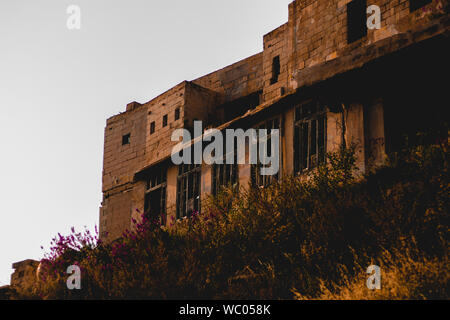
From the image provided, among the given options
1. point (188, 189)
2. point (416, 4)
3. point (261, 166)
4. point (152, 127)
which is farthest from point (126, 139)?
point (416, 4)

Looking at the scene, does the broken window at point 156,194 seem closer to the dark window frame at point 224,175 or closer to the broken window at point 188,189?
the broken window at point 188,189

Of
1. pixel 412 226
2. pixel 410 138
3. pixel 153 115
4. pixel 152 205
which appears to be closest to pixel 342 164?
pixel 410 138

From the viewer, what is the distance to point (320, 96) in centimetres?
1552

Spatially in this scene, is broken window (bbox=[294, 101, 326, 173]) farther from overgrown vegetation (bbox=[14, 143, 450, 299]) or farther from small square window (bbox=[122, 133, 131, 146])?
small square window (bbox=[122, 133, 131, 146])

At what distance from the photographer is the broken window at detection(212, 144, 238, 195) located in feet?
58.1

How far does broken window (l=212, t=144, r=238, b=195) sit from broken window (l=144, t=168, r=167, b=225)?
298cm

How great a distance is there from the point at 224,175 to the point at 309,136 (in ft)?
11.0

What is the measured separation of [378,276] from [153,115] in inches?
647

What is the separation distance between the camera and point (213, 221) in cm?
1341

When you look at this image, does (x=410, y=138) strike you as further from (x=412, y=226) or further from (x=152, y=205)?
(x=152, y=205)

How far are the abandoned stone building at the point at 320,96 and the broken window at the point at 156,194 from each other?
0.12 feet

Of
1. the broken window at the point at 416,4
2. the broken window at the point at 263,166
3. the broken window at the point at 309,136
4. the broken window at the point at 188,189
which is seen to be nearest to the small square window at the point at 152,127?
the broken window at the point at 188,189

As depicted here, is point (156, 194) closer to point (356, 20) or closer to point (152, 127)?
point (152, 127)

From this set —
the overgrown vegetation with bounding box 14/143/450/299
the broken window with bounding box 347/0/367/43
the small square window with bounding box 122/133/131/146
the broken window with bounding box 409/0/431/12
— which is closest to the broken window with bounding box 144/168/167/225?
the small square window with bounding box 122/133/131/146
